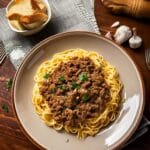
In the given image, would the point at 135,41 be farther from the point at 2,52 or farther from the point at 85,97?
the point at 2,52

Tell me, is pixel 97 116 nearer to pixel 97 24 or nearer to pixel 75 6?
pixel 97 24

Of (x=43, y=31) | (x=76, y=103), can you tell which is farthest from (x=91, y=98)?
(x=43, y=31)

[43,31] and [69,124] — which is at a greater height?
[43,31]

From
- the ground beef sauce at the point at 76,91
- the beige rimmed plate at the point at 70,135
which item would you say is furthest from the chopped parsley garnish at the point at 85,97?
the beige rimmed plate at the point at 70,135

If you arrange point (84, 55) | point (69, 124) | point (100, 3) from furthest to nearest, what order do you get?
point (100, 3) → point (84, 55) → point (69, 124)

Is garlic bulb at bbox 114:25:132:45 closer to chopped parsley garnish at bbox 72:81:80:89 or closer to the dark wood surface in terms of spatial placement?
the dark wood surface

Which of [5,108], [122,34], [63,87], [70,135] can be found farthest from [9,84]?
[122,34]
